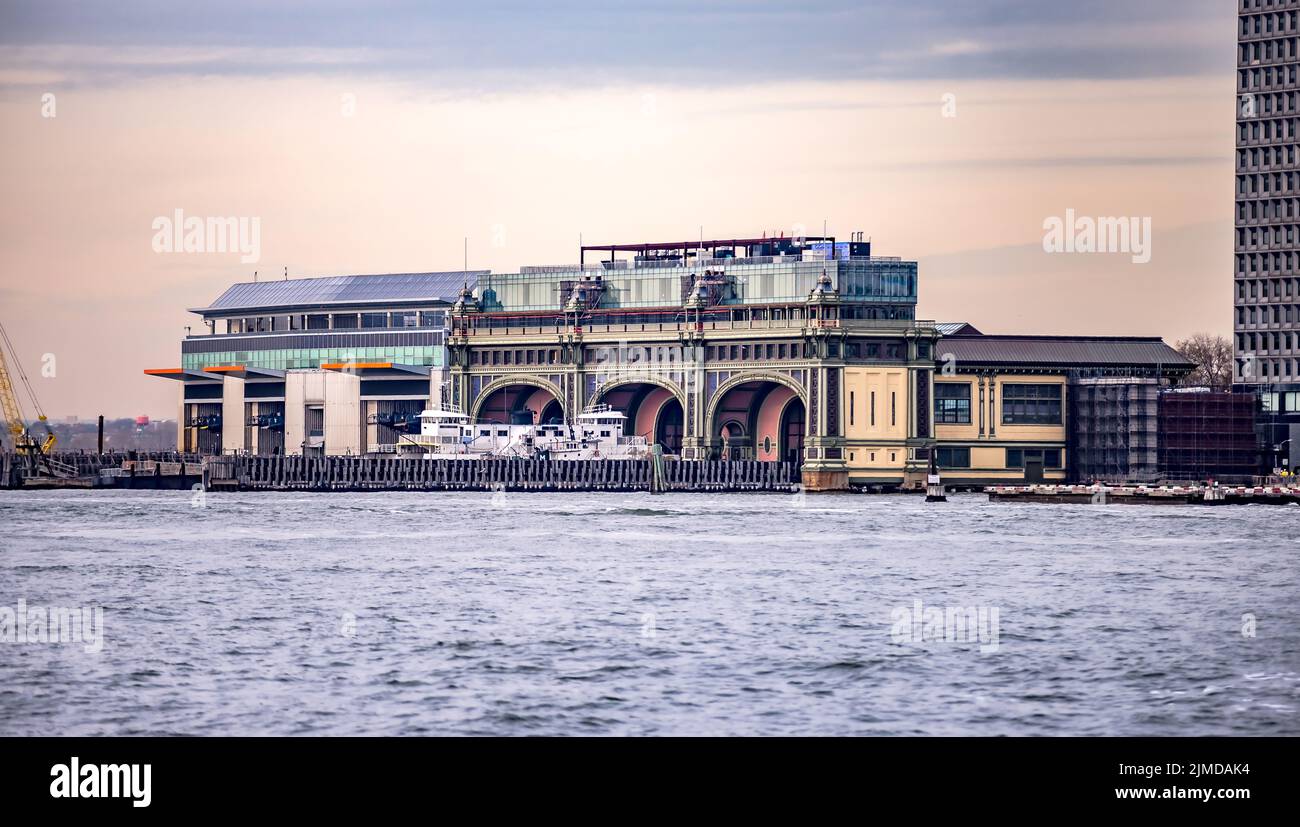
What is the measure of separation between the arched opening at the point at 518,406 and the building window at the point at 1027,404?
43.2m

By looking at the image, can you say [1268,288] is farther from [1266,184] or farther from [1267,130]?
[1267,130]

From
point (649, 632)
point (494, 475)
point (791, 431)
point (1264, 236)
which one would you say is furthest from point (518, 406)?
point (649, 632)

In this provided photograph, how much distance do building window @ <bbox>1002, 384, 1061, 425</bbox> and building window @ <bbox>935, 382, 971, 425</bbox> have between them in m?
3.33

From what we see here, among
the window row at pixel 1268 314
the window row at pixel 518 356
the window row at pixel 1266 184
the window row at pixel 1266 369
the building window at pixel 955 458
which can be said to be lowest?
the building window at pixel 955 458

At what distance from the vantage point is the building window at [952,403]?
178m

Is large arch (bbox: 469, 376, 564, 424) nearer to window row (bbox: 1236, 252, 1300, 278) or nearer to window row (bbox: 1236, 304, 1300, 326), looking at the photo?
window row (bbox: 1236, 304, 1300, 326)

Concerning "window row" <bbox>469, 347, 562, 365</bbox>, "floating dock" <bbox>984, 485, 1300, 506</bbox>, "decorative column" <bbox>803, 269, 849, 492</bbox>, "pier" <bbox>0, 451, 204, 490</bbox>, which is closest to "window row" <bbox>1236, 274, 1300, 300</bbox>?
"decorative column" <bbox>803, 269, 849, 492</bbox>

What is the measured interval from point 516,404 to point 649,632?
467ft

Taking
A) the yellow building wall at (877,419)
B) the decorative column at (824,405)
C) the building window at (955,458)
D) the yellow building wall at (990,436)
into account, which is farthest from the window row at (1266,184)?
the decorative column at (824,405)

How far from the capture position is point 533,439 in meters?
183

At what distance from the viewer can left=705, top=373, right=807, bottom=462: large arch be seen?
186m

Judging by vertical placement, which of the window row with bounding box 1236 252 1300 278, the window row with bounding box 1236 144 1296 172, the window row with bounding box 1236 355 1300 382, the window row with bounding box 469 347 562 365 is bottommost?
the window row with bounding box 1236 355 1300 382

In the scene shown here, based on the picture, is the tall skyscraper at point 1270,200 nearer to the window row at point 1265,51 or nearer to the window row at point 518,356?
the window row at point 1265,51
